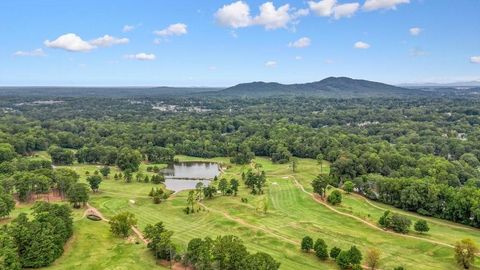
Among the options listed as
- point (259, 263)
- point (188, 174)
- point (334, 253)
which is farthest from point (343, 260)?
point (188, 174)

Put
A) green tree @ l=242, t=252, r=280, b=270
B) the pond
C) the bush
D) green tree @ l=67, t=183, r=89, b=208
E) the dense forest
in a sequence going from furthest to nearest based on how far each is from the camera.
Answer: the pond → the dense forest → green tree @ l=67, t=183, r=89, b=208 → the bush → green tree @ l=242, t=252, r=280, b=270

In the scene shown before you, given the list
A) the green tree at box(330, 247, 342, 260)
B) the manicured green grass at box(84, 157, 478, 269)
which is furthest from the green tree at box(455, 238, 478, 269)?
the green tree at box(330, 247, 342, 260)

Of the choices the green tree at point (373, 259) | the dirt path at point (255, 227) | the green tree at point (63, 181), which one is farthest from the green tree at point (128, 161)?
the green tree at point (373, 259)

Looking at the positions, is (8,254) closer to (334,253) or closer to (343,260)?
(334,253)

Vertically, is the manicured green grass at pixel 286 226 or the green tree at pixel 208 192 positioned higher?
the green tree at pixel 208 192

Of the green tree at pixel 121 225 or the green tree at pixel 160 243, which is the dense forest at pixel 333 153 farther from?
the green tree at pixel 160 243

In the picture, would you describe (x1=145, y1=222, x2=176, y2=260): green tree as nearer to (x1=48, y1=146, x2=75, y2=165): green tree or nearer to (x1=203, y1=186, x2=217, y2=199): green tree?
(x1=203, y1=186, x2=217, y2=199): green tree
